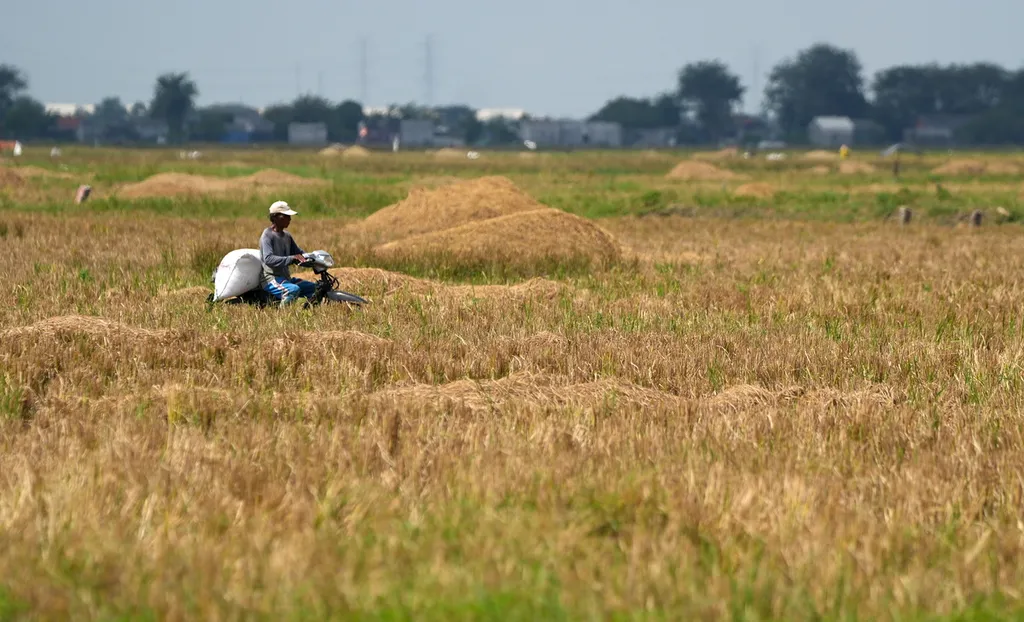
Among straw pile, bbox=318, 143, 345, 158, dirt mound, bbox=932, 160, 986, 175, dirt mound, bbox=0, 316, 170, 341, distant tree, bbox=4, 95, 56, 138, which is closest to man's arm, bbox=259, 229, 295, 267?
dirt mound, bbox=0, 316, 170, 341

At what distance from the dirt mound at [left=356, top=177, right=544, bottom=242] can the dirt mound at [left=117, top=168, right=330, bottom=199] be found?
377 inches

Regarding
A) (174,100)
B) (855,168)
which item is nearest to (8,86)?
(174,100)

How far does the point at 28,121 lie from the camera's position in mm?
170750

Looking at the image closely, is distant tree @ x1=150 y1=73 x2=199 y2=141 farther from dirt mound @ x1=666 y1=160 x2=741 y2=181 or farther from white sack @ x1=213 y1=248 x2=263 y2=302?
white sack @ x1=213 y1=248 x2=263 y2=302

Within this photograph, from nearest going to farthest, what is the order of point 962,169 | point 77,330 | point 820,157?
1. point 77,330
2. point 962,169
3. point 820,157

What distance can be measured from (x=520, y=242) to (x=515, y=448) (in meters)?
11.5

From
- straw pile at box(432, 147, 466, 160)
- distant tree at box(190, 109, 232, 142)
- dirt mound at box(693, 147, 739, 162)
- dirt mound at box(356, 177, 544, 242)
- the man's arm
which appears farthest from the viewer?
distant tree at box(190, 109, 232, 142)

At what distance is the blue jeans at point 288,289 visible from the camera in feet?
41.3

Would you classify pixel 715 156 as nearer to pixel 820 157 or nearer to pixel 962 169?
pixel 820 157

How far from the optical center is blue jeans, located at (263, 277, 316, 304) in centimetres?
1259

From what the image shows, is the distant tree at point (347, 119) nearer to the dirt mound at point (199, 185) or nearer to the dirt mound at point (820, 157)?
the dirt mound at point (820, 157)

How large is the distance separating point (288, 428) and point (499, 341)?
3.46 metres

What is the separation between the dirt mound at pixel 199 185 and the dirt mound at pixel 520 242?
1519cm

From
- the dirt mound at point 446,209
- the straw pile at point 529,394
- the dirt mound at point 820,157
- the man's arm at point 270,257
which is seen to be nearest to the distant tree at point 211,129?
the dirt mound at point 820,157
